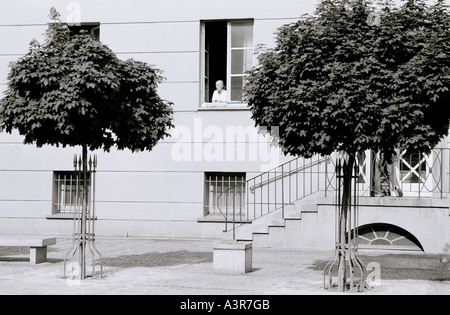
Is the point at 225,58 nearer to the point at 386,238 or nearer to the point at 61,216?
the point at 61,216

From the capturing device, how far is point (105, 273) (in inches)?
482

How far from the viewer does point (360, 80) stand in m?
9.84

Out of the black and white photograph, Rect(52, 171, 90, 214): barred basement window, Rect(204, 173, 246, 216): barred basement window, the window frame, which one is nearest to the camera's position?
the black and white photograph

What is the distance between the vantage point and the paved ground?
10.5 m

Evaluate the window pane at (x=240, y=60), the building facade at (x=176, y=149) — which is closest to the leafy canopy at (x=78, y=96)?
the building facade at (x=176, y=149)

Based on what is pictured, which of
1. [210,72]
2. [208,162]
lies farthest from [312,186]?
[210,72]

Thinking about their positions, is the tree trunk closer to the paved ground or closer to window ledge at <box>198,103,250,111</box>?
the paved ground

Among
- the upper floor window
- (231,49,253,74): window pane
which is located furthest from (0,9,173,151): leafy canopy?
(231,49,253,74): window pane

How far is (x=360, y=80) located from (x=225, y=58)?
9445 millimetres

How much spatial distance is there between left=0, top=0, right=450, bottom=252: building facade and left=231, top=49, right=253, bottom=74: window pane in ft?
0.08

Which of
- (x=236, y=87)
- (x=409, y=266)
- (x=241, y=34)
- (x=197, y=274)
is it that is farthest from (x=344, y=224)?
(x=241, y=34)

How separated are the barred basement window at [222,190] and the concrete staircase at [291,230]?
2.20 metres

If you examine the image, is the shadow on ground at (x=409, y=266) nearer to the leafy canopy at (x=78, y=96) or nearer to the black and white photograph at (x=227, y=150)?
the black and white photograph at (x=227, y=150)
